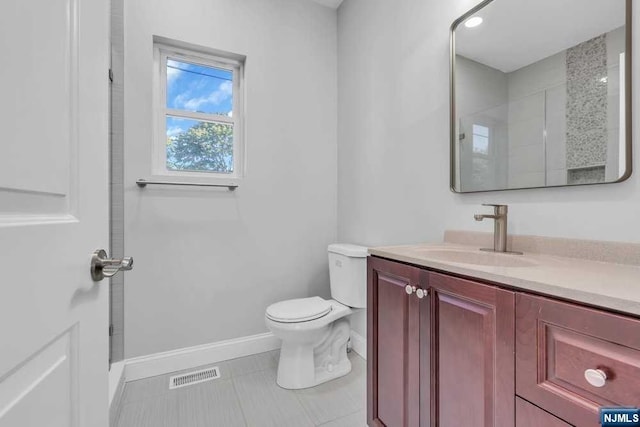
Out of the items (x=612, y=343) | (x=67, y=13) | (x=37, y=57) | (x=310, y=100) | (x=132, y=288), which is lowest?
(x=132, y=288)

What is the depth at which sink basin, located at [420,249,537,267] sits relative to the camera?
104 cm

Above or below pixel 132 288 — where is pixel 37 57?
above

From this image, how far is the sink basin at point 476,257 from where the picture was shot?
3.41ft

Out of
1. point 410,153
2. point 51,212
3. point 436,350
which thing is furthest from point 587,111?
point 51,212

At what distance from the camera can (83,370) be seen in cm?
56

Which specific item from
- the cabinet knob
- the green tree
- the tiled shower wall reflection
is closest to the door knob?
the cabinet knob

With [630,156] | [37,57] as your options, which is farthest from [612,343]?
[37,57]

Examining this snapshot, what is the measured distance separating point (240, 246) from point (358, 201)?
0.94 meters

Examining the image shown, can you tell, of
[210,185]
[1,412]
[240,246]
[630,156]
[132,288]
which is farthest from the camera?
[240,246]

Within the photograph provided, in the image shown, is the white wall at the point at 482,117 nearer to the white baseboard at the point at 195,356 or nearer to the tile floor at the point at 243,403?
the tile floor at the point at 243,403

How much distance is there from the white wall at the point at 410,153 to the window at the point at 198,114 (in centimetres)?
86

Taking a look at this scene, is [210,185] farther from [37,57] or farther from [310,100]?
[37,57]

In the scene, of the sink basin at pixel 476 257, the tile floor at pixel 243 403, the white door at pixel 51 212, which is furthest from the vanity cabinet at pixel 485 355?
the white door at pixel 51 212

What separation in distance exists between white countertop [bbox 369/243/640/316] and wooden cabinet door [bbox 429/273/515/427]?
40mm
